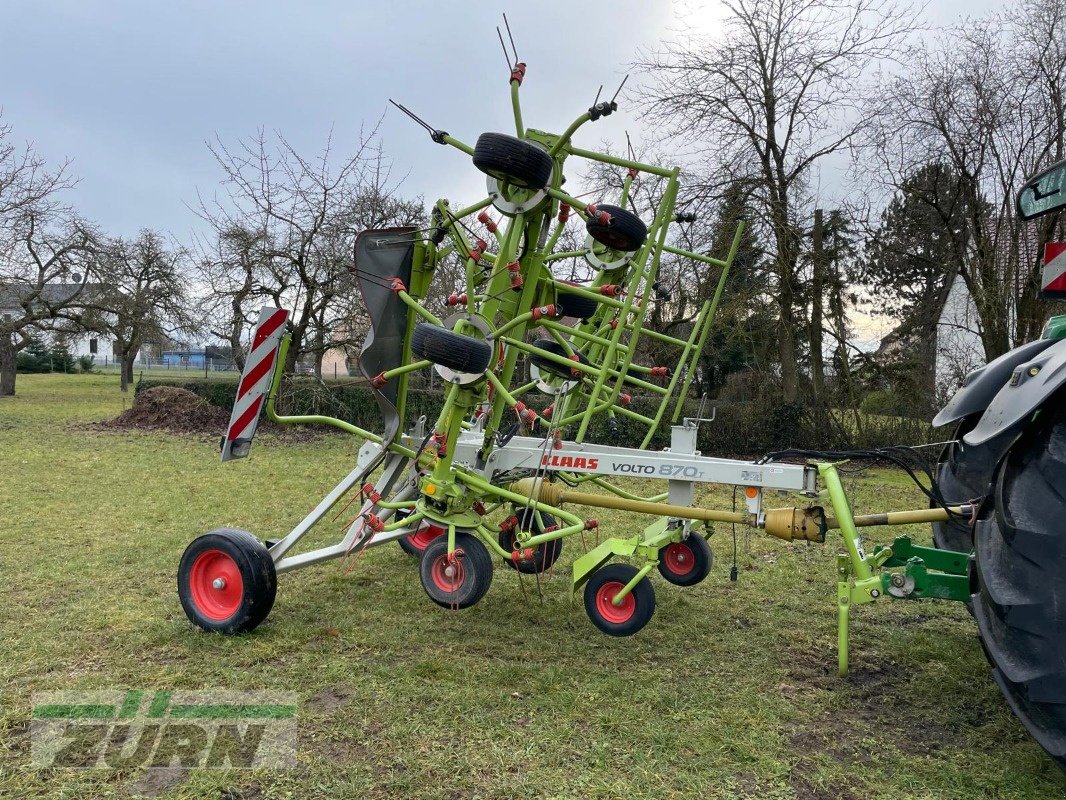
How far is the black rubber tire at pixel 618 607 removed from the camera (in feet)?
12.3

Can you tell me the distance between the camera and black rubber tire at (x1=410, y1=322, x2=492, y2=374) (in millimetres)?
3492

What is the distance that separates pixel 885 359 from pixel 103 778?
45.9 feet

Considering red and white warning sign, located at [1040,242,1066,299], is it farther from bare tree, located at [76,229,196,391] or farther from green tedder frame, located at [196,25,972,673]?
bare tree, located at [76,229,196,391]

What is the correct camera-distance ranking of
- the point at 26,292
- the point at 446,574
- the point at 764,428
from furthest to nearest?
the point at 26,292 → the point at 764,428 → the point at 446,574

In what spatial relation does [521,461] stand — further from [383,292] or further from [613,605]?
[383,292]

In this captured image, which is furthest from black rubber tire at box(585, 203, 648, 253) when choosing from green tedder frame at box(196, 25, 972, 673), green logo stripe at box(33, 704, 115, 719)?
green logo stripe at box(33, 704, 115, 719)

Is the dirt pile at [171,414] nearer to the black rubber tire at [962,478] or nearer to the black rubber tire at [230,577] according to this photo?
the black rubber tire at [230,577]

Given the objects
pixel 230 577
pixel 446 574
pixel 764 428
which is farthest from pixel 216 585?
pixel 764 428

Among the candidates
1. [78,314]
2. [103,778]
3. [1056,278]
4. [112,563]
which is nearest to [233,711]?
[103,778]

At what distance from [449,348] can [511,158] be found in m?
0.93

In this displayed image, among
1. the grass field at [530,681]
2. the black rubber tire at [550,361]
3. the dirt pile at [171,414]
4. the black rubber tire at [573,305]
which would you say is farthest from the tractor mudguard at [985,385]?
the dirt pile at [171,414]

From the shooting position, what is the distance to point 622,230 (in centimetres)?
416

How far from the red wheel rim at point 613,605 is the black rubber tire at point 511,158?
2004 mm

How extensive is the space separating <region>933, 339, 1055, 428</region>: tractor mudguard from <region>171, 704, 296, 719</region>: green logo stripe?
3064 mm
